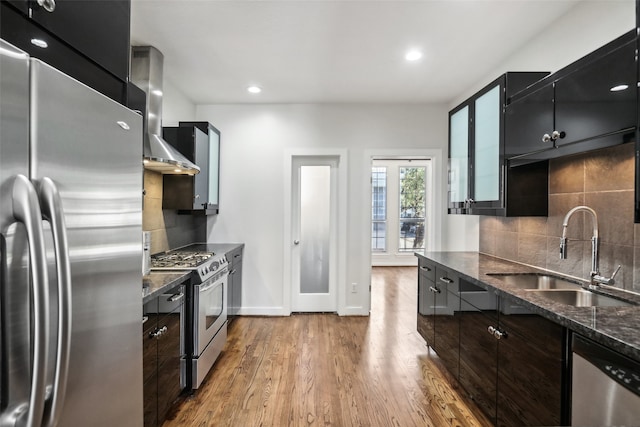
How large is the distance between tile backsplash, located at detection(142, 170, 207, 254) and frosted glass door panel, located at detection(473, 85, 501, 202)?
295 cm

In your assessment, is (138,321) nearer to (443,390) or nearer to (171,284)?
(171,284)

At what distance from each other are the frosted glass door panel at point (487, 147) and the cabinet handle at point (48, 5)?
2619mm

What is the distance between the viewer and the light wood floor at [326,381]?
2.18 meters

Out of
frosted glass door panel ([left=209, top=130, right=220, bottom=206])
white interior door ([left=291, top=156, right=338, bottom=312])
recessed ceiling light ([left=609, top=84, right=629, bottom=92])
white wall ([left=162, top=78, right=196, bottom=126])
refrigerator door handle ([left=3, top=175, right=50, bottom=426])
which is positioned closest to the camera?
refrigerator door handle ([left=3, top=175, right=50, bottom=426])

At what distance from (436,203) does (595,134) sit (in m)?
2.58

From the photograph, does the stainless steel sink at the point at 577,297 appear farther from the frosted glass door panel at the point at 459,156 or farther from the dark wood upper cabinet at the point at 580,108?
the frosted glass door panel at the point at 459,156

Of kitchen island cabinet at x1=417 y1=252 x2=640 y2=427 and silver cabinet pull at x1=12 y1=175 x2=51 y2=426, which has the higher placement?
silver cabinet pull at x1=12 y1=175 x2=51 y2=426

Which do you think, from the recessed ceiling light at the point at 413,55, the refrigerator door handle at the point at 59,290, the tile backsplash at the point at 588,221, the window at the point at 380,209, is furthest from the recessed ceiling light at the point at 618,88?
the window at the point at 380,209

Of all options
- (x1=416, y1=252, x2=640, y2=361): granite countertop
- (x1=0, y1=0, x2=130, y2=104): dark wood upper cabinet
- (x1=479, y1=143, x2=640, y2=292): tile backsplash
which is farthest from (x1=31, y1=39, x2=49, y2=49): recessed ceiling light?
(x1=479, y1=143, x2=640, y2=292): tile backsplash

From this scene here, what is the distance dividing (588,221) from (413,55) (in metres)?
1.88

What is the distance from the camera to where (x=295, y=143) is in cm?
419

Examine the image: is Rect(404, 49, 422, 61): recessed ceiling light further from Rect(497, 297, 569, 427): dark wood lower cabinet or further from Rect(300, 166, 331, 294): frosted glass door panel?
Rect(497, 297, 569, 427): dark wood lower cabinet

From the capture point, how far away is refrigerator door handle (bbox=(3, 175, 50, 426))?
0.61 metres

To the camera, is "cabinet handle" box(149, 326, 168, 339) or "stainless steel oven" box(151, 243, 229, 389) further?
"stainless steel oven" box(151, 243, 229, 389)
